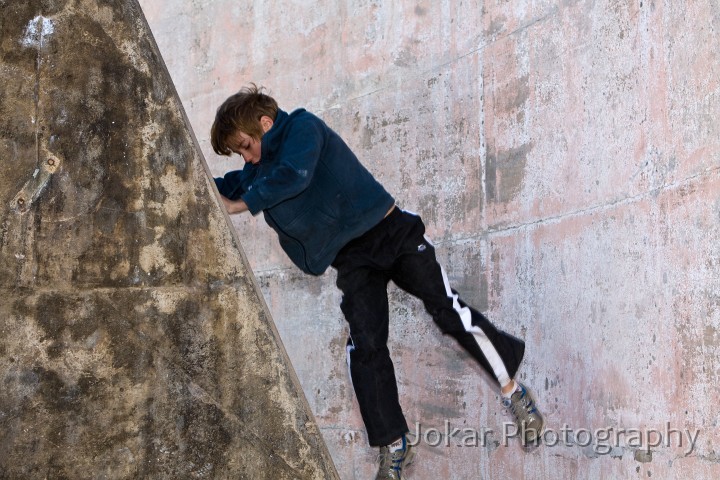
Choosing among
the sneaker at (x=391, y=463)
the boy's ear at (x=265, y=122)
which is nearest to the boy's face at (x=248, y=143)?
the boy's ear at (x=265, y=122)

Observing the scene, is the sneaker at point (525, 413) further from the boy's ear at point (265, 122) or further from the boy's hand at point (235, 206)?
the boy's ear at point (265, 122)

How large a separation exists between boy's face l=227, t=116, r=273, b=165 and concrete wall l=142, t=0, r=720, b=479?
1032 mm

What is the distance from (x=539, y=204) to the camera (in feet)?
11.6

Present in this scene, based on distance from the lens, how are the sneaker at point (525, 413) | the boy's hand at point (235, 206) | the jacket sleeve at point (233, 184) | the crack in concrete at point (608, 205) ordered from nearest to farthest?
the crack in concrete at point (608, 205), the boy's hand at point (235, 206), the sneaker at point (525, 413), the jacket sleeve at point (233, 184)

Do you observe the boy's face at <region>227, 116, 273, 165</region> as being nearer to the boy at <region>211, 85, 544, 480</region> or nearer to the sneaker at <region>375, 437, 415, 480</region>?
the boy at <region>211, 85, 544, 480</region>

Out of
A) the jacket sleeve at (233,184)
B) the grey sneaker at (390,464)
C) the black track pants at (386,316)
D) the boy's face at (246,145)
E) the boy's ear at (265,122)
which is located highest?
the boy's ear at (265,122)

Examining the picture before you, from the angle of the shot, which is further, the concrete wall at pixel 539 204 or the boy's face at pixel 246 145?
the boy's face at pixel 246 145

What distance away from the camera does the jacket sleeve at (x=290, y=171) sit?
2.95 meters

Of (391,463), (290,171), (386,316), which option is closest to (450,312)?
(386,316)

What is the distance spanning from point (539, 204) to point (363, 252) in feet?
2.48

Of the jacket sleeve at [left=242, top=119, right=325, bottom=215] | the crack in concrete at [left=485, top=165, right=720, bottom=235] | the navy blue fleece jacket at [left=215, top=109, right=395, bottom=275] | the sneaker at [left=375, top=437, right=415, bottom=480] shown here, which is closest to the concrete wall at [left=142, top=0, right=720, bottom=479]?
the crack in concrete at [left=485, top=165, right=720, bottom=235]

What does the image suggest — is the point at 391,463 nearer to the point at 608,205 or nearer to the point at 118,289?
the point at 608,205

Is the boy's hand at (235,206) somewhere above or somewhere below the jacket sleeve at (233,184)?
below

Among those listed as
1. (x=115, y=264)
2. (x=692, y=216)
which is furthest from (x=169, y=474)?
(x=692, y=216)
